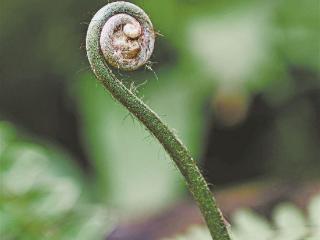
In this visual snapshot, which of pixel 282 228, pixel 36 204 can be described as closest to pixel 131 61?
pixel 282 228

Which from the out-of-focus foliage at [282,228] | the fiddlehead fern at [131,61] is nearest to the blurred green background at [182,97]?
the out-of-focus foliage at [282,228]

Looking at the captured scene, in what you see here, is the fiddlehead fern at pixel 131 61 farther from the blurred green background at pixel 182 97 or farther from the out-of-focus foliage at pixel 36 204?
the blurred green background at pixel 182 97

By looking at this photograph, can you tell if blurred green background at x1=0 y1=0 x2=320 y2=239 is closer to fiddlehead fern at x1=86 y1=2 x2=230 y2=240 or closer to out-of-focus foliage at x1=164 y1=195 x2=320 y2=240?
out-of-focus foliage at x1=164 y1=195 x2=320 y2=240

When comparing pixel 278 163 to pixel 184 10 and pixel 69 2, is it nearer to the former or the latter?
pixel 184 10

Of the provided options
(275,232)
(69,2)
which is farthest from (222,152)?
(275,232)

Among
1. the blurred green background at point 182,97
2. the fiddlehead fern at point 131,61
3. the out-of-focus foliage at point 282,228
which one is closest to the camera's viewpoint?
the fiddlehead fern at point 131,61

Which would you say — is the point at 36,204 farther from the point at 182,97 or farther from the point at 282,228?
the point at 182,97
